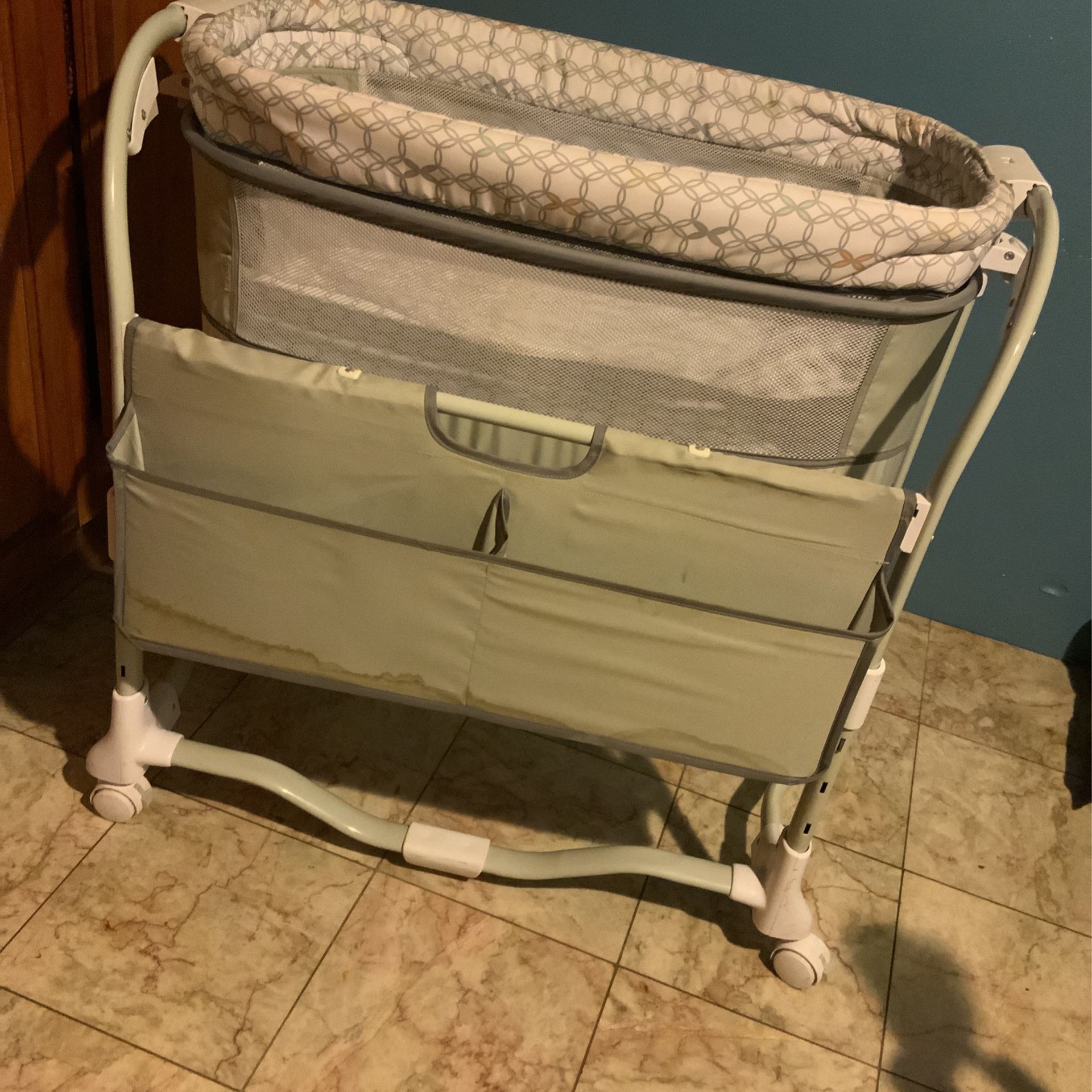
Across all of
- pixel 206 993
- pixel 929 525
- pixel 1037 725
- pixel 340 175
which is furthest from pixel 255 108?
pixel 1037 725

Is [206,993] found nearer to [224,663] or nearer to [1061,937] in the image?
[224,663]

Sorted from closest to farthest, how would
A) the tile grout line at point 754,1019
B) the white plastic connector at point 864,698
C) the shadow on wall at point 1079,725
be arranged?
1. the white plastic connector at point 864,698
2. the tile grout line at point 754,1019
3. the shadow on wall at point 1079,725

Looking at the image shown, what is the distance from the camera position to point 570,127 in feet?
4.14

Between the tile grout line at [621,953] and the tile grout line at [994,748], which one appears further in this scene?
the tile grout line at [994,748]

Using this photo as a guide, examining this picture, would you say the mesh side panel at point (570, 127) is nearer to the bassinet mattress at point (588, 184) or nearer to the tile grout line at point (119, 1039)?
the bassinet mattress at point (588, 184)

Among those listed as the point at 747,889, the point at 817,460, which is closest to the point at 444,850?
the point at 747,889

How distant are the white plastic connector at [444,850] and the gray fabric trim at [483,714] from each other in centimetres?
21

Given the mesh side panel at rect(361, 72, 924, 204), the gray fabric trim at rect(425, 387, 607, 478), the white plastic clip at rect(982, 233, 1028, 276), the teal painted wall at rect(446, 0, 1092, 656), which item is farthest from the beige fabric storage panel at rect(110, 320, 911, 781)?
the teal painted wall at rect(446, 0, 1092, 656)

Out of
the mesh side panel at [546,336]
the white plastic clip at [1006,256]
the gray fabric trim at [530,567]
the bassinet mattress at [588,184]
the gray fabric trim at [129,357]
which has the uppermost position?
the bassinet mattress at [588,184]

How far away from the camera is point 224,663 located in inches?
42.1

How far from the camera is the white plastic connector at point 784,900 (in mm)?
1152

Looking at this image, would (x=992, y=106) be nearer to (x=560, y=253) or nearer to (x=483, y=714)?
(x=560, y=253)

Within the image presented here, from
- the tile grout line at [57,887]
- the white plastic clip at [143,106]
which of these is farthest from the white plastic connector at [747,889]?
the white plastic clip at [143,106]

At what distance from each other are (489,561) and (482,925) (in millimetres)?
483
